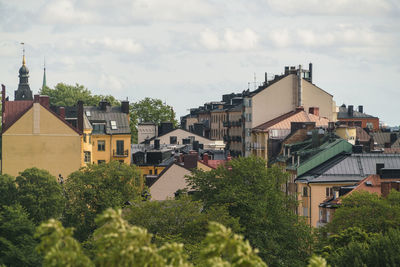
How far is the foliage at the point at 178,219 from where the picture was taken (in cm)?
6705

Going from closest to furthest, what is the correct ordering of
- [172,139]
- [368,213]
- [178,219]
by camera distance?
[368,213], [178,219], [172,139]

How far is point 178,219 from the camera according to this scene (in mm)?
69812

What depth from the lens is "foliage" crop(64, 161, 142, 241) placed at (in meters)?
90.4

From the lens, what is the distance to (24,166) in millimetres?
116000

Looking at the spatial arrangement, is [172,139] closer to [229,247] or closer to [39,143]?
[39,143]

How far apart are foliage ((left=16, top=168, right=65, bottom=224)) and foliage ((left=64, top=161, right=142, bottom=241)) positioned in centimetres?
110

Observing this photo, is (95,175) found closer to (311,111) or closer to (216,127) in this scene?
(311,111)

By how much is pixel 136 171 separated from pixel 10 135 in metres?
22.3

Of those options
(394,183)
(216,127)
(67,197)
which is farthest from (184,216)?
(216,127)

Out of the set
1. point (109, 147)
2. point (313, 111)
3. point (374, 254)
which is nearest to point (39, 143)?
point (109, 147)

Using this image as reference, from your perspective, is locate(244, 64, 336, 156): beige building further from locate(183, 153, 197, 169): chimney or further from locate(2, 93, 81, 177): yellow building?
locate(183, 153, 197, 169): chimney

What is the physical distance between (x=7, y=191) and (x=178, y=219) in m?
27.9

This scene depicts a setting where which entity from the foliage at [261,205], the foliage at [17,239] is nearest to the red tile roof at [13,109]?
the foliage at [17,239]

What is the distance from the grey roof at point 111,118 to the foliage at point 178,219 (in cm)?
6254
